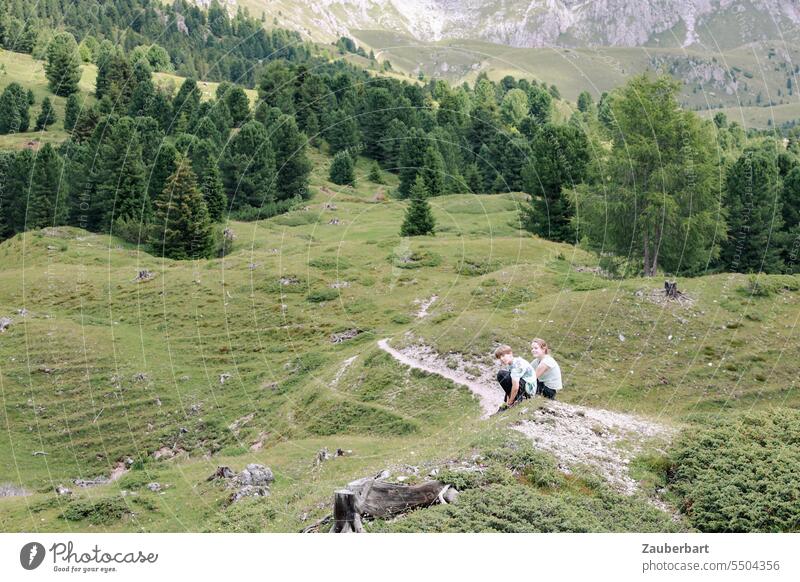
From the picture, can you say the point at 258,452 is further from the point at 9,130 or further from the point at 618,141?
the point at 9,130

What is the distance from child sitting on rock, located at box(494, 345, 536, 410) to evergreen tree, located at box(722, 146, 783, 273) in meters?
66.7

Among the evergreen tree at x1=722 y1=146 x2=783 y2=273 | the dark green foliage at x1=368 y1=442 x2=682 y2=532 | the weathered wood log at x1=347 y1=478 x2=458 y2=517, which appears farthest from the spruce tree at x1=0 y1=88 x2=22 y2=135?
the weathered wood log at x1=347 y1=478 x2=458 y2=517

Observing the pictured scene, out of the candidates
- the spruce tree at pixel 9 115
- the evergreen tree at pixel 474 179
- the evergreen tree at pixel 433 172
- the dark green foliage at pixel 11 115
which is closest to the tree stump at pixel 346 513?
the evergreen tree at pixel 433 172

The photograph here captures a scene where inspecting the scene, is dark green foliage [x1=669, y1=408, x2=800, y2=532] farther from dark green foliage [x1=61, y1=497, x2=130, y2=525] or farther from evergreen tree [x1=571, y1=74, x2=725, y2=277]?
evergreen tree [x1=571, y1=74, x2=725, y2=277]

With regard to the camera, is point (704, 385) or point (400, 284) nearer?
point (704, 385)

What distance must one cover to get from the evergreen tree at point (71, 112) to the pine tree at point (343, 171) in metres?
57.4

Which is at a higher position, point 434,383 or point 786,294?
point 786,294

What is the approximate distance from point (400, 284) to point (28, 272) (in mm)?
36583

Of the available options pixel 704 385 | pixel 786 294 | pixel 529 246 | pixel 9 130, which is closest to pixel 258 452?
pixel 704 385

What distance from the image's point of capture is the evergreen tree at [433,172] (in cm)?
12762

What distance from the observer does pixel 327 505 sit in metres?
27.1

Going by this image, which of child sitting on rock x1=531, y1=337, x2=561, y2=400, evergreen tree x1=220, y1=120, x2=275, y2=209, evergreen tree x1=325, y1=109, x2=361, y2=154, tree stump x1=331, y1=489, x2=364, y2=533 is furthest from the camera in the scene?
evergreen tree x1=325, y1=109, x2=361, y2=154

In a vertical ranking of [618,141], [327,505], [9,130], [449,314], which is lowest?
[9,130]

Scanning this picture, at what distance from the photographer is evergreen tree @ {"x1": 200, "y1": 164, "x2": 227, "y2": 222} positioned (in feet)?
369
